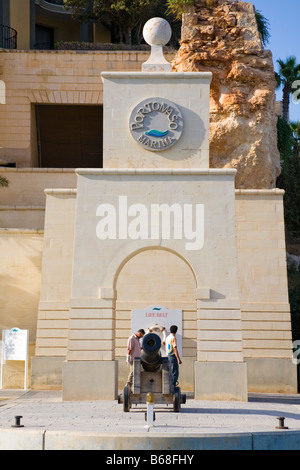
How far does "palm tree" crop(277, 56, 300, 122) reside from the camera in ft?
143

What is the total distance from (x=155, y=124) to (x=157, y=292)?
237 inches

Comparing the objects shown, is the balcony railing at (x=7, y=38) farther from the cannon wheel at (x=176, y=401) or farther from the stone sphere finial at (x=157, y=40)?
the cannon wheel at (x=176, y=401)

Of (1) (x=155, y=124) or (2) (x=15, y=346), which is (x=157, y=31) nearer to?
(1) (x=155, y=124)

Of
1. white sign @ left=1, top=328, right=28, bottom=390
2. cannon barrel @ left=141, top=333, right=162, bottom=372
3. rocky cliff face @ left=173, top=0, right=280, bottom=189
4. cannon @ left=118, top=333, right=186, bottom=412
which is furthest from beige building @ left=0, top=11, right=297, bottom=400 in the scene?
rocky cliff face @ left=173, top=0, right=280, bottom=189

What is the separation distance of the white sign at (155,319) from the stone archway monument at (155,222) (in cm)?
367

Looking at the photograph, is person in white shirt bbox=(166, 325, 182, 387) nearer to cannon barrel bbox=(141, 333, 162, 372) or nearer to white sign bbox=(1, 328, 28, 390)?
cannon barrel bbox=(141, 333, 162, 372)

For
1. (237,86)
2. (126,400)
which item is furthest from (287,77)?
(126,400)

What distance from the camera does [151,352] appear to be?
16.3m

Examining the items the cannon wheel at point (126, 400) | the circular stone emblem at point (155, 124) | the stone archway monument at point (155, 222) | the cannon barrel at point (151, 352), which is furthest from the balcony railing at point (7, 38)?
the cannon wheel at point (126, 400)

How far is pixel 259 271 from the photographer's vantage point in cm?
2447

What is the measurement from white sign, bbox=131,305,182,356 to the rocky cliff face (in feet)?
25.5

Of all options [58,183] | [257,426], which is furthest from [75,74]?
[257,426]

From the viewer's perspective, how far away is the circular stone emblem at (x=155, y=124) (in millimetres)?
20641
